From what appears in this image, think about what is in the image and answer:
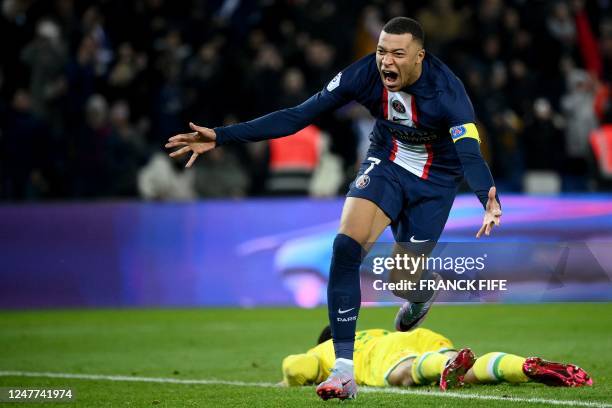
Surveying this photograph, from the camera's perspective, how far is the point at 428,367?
784 centimetres

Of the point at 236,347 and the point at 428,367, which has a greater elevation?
the point at 428,367

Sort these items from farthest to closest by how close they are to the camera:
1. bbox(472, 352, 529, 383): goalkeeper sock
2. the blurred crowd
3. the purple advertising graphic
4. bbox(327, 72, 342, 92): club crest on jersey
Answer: the blurred crowd, the purple advertising graphic, bbox(327, 72, 342, 92): club crest on jersey, bbox(472, 352, 529, 383): goalkeeper sock

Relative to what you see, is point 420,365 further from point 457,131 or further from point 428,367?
point 457,131

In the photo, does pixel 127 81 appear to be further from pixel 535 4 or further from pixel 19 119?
pixel 535 4

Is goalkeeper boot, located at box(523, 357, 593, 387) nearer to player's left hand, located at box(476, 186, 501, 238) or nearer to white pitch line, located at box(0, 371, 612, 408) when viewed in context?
white pitch line, located at box(0, 371, 612, 408)

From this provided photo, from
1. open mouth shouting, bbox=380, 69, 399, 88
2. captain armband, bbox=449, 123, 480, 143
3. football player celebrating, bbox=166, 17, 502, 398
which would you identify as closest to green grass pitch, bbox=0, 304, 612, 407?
football player celebrating, bbox=166, 17, 502, 398

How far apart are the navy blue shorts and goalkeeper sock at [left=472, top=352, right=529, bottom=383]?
1.09 m

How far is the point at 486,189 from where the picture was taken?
731 cm

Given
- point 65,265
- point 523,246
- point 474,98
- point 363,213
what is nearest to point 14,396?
point 363,213

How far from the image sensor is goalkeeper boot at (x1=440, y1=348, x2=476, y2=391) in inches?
302

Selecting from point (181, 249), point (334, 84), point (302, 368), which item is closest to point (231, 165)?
point (181, 249)

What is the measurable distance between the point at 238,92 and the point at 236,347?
23.1ft

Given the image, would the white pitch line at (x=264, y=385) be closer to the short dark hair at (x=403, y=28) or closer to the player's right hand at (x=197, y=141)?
the player's right hand at (x=197, y=141)

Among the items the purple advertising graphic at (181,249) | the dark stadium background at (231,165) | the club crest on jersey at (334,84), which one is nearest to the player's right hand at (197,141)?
the club crest on jersey at (334,84)
